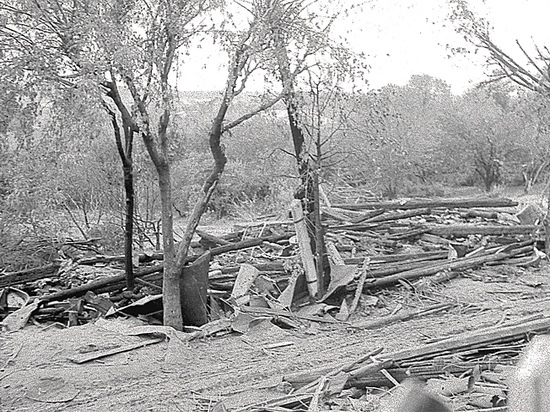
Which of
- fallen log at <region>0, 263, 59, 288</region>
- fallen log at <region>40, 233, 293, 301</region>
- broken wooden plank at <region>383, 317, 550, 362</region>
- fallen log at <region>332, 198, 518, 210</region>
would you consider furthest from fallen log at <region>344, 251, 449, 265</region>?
fallen log at <region>0, 263, 59, 288</region>

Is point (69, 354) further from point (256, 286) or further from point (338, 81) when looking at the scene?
point (338, 81)

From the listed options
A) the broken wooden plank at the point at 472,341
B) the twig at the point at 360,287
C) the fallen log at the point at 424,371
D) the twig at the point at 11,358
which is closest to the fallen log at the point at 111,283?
the twig at the point at 360,287

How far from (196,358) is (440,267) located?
5941 millimetres

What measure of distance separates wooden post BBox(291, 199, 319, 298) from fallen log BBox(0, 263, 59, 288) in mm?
6138

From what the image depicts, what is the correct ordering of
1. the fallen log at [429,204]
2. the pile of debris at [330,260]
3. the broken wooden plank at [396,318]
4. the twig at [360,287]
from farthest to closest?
the fallen log at [429,204] < the pile of debris at [330,260] < the twig at [360,287] < the broken wooden plank at [396,318]

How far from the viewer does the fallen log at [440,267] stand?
12906mm

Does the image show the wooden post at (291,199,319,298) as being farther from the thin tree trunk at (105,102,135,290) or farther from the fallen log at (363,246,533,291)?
the thin tree trunk at (105,102,135,290)

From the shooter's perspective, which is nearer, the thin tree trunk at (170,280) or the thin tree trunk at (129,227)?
the thin tree trunk at (170,280)

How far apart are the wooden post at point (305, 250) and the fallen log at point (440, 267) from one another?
1.03 metres

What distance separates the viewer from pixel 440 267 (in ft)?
44.5

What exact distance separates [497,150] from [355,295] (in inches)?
1371

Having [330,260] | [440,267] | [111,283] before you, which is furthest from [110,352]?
[440,267]

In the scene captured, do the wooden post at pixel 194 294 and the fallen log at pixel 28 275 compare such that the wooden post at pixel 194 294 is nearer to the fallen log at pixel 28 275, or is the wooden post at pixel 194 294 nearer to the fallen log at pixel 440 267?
the fallen log at pixel 440 267

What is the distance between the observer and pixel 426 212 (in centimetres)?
1795
